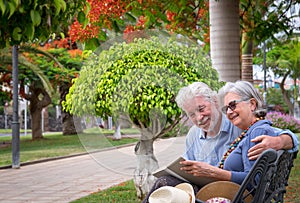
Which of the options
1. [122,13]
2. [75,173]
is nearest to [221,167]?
[122,13]

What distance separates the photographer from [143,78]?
419 centimetres

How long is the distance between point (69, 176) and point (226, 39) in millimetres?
7855

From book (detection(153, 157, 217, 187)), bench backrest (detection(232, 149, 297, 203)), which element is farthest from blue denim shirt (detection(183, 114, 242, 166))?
bench backrest (detection(232, 149, 297, 203))

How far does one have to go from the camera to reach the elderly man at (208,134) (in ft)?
11.6

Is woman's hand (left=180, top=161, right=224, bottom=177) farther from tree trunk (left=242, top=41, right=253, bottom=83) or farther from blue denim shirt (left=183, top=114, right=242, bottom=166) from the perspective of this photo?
tree trunk (left=242, top=41, right=253, bottom=83)

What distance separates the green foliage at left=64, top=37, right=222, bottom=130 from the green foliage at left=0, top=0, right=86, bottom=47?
0.41 m

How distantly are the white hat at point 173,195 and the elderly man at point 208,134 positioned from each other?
0.24 meters

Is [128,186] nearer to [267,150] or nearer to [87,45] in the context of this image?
[87,45]

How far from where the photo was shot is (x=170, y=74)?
4.11 meters

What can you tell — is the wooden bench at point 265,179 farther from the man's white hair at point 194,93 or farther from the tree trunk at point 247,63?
the tree trunk at point 247,63

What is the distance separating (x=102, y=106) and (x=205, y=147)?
898 millimetres

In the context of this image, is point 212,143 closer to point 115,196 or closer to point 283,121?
point 115,196

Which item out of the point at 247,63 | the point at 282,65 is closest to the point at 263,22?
the point at 247,63

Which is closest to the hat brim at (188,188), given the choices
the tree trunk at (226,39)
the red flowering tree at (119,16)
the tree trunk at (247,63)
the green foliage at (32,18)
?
the green foliage at (32,18)
